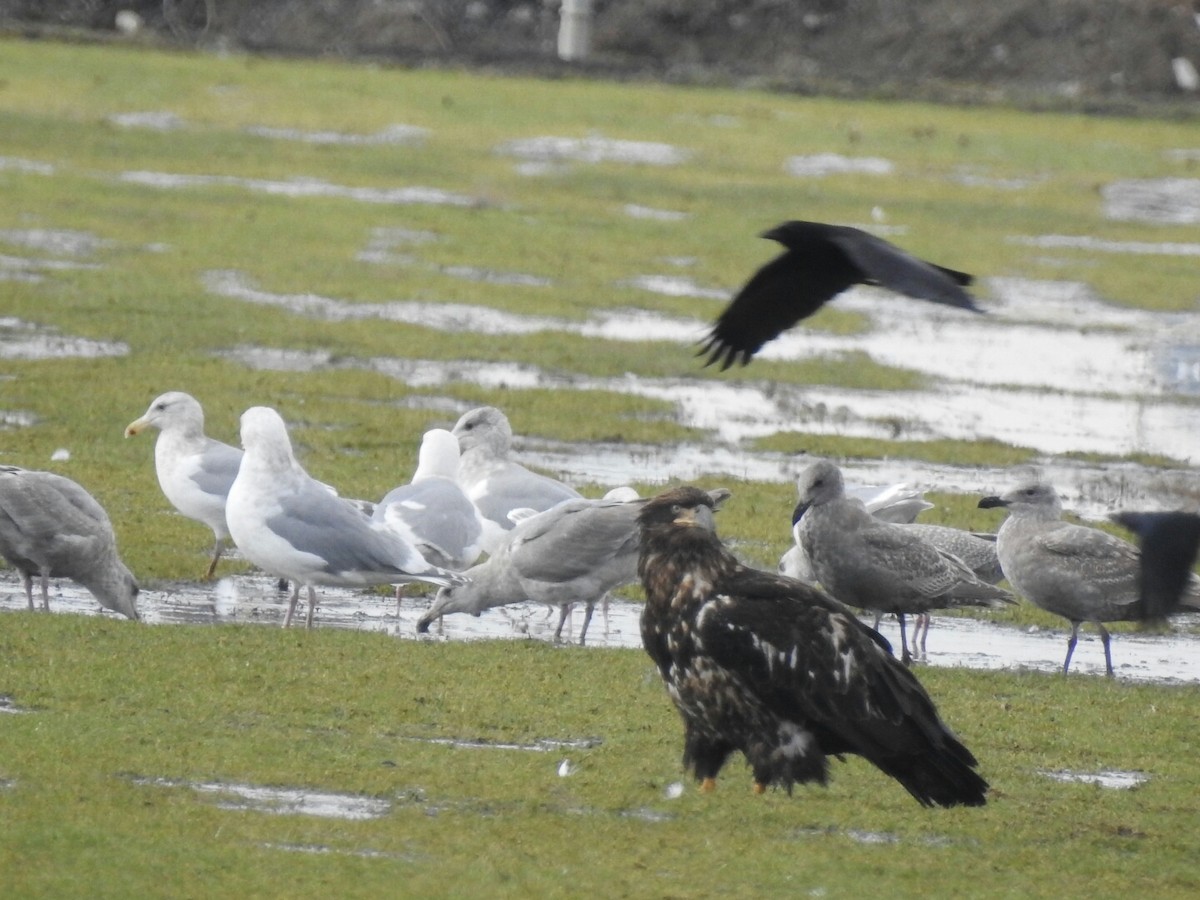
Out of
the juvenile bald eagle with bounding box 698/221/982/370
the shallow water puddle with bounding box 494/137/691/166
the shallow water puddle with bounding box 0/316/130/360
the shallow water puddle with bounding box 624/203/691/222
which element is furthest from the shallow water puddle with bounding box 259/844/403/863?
the shallow water puddle with bounding box 494/137/691/166

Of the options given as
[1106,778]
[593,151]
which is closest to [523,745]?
[1106,778]

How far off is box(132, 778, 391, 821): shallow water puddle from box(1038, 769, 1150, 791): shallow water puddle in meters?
2.83

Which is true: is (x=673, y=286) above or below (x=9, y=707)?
above

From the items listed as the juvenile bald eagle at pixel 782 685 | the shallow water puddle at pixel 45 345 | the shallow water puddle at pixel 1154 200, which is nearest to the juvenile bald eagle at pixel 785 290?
the juvenile bald eagle at pixel 782 685

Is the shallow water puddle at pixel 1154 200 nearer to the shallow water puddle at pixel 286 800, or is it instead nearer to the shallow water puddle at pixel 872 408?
the shallow water puddle at pixel 872 408

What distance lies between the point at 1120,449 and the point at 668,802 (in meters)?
10.4

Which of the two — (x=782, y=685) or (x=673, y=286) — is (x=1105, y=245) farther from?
(x=782, y=685)

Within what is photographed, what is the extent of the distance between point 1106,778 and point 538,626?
4.24 meters

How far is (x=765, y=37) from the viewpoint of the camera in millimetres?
48844

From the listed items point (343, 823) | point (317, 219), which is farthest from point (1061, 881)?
point (317, 219)

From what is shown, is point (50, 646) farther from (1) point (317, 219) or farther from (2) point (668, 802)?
(1) point (317, 219)

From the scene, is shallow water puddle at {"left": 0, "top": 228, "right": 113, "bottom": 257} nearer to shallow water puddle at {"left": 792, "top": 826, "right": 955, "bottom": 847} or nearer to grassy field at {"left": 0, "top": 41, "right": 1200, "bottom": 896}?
grassy field at {"left": 0, "top": 41, "right": 1200, "bottom": 896}

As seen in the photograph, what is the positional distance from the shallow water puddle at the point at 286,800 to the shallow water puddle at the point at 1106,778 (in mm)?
2827

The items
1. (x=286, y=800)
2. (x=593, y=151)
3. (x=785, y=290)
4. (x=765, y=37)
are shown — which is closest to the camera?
(x=286, y=800)
